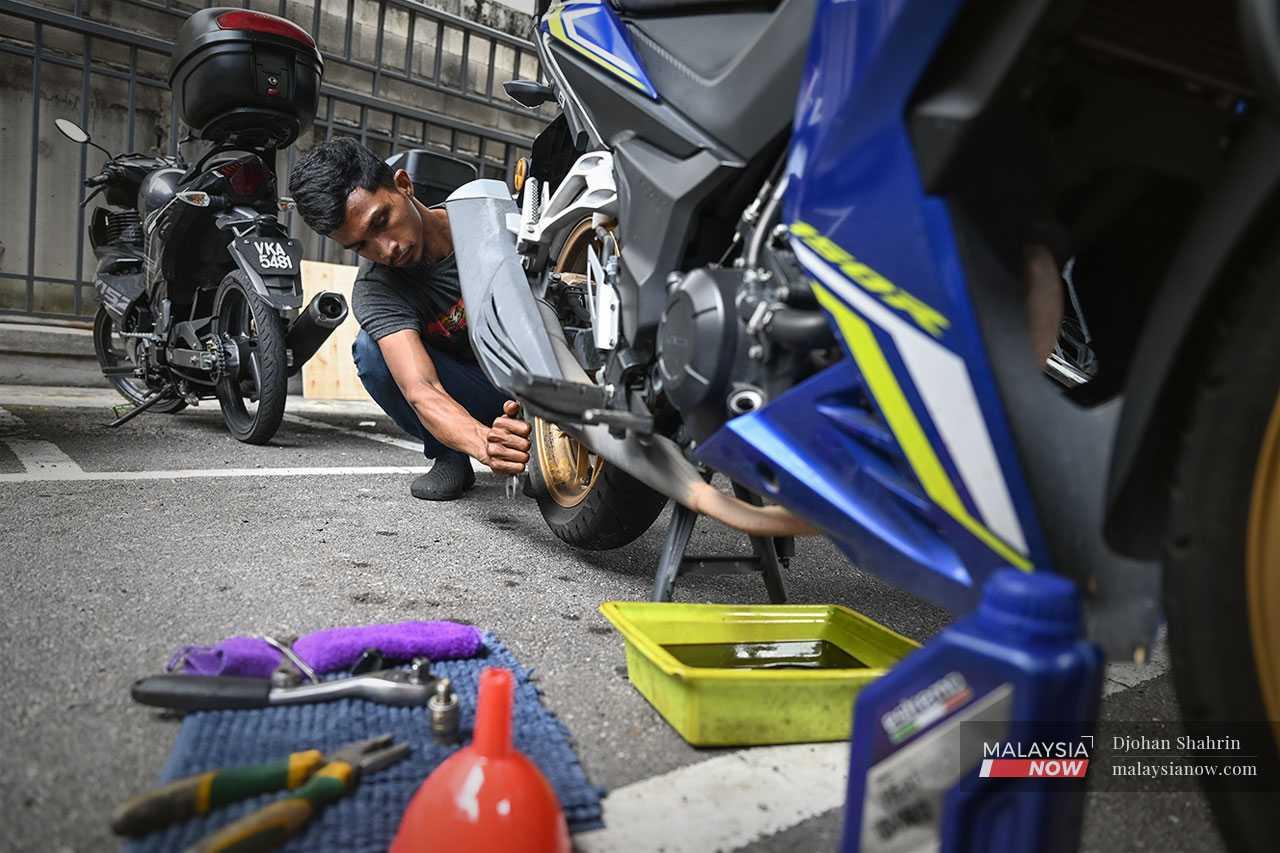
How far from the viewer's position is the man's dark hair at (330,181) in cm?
214

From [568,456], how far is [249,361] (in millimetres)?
1482

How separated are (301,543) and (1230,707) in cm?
169

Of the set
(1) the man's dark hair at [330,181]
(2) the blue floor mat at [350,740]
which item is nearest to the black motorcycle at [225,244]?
(1) the man's dark hair at [330,181]

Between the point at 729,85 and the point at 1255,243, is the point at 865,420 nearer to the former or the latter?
the point at 1255,243

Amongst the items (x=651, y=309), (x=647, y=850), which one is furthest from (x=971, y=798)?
(x=651, y=309)

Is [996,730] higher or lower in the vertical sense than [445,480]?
higher

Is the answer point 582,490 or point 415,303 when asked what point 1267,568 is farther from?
point 415,303

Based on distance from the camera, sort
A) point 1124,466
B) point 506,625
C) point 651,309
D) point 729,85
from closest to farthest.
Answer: point 1124,466 < point 729,85 < point 651,309 < point 506,625

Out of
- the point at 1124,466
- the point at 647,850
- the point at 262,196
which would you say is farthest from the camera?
the point at 262,196

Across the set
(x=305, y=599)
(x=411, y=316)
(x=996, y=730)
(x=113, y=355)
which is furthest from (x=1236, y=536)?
(x=113, y=355)

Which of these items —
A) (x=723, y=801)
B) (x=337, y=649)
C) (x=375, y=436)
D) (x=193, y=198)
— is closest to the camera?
(x=723, y=801)

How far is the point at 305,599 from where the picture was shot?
4.98 ft

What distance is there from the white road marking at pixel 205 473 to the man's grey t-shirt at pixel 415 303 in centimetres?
50

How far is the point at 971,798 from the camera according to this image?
595mm
